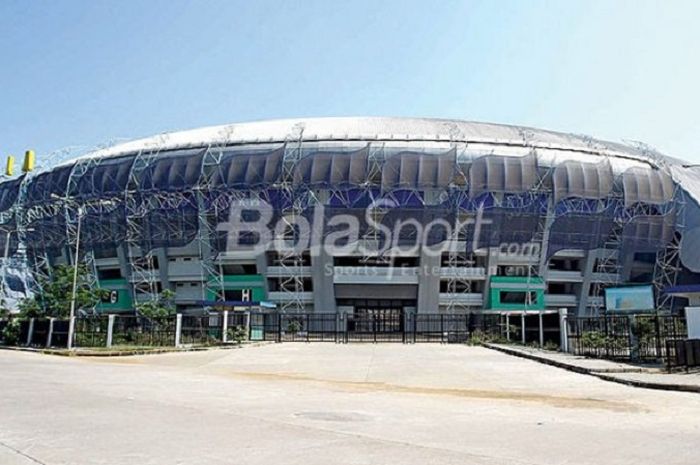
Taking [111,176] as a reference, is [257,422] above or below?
below

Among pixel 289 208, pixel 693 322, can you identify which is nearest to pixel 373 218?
pixel 289 208

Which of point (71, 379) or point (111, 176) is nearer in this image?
point (71, 379)

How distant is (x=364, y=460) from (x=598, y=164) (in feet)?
179

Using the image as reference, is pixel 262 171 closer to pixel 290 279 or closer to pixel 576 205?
pixel 290 279

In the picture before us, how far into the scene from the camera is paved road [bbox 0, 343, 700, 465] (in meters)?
6.88

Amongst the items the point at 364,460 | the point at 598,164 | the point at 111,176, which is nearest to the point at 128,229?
the point at 111,176

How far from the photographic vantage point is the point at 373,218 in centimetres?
5422

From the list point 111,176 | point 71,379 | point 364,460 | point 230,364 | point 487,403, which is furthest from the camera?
point 111,176

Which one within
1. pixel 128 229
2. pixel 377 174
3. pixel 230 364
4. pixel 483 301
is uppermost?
pixel 377 174

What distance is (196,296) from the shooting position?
194 ft

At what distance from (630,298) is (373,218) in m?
29.7

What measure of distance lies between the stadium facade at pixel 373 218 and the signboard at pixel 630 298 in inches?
1045

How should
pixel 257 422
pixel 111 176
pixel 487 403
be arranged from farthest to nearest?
1. pixel 111 176
2. pixel 487 403
3. pixel 257 422

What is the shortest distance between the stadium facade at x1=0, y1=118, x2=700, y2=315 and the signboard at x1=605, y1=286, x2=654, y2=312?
26.5 meters
